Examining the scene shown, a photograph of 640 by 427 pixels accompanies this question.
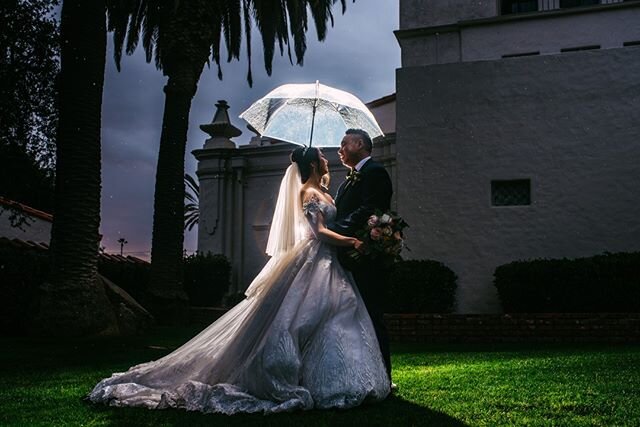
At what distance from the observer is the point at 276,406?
460 cm

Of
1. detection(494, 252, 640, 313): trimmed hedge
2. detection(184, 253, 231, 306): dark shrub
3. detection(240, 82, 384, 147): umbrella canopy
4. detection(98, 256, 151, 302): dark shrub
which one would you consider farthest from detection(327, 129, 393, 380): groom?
detection(184, 253, 231, 306): dark shrub

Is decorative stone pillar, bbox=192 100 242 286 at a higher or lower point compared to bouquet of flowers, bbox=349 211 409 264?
higher

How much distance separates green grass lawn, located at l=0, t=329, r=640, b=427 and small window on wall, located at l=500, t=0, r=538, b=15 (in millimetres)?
12797

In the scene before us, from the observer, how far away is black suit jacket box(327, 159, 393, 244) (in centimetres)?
550

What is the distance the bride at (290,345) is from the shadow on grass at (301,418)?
0.10 metres

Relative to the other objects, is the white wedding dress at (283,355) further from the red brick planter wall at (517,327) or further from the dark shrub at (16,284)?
the dark shrub at (16,284)

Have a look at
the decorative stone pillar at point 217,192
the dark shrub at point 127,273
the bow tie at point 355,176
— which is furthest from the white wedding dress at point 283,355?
the decorative stone pillar at point 217,192

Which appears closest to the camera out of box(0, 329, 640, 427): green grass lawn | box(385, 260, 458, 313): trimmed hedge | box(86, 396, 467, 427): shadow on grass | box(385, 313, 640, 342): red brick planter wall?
box(86, 396, 467, 427): shadow on grass

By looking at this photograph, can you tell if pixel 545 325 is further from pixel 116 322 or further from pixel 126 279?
pixel 126 279

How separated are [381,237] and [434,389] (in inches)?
66.3

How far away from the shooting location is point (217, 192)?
66.1ft

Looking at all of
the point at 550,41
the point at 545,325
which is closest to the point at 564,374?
the point at 545,325

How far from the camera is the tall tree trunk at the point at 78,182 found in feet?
36.2

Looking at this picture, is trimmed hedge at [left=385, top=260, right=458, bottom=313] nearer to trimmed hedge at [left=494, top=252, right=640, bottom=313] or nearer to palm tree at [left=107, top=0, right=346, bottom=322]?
trimmed hedge at [left=494, top=252, right=640, bottom=313]
